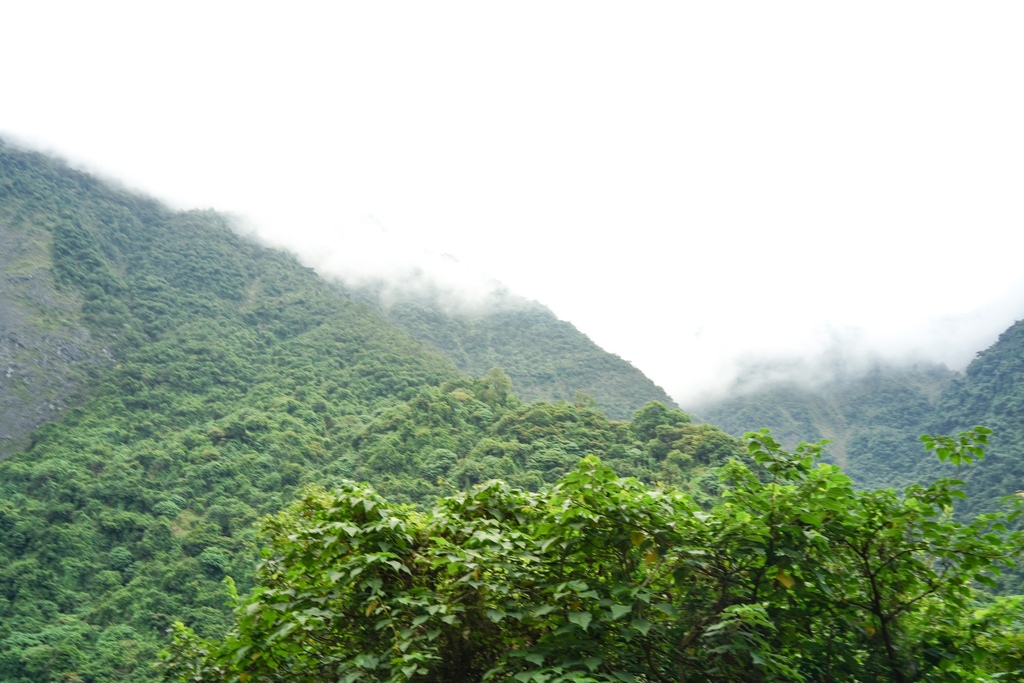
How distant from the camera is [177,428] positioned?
36.6m

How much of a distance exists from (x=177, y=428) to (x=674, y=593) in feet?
125

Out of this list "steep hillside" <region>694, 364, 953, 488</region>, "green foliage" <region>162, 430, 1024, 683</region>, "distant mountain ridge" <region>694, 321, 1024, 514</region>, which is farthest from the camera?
"steep hillside" <region>694, 364, 953, 488</region>

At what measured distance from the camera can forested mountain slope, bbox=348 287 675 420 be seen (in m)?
57.1

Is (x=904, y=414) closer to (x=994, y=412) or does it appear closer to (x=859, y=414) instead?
(x=859, y=414)

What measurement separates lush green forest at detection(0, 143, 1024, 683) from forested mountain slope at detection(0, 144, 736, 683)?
15 cm

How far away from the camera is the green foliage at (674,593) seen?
2861 mm

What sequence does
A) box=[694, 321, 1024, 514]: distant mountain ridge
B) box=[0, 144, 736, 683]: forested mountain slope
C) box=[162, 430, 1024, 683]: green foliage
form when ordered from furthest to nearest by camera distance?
1. box=[694, 321, 1024, 514]: distant mountain ridge
2. box=[0, 144, 736, 683]: forested mountain slope
3. box=[162, 430, 1024, 683]: green foliage

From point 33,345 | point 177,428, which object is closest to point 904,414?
point 177,428

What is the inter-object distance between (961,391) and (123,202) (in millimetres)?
68923

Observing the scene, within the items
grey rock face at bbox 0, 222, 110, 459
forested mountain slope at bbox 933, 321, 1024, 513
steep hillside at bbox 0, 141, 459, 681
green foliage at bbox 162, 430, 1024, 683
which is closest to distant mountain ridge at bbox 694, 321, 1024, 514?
forested mountain slope at bbox 933, 321, 1024, 513

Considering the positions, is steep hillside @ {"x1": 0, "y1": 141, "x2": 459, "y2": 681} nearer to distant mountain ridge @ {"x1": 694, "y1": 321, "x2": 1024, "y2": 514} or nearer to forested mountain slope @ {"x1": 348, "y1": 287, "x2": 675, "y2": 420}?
forested mountain slope @ {"x1": 348, "y1": 287, "x2": 675, "y2": 420}

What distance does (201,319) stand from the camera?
1929 inches

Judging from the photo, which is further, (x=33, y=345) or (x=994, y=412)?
(x=994, y=412)

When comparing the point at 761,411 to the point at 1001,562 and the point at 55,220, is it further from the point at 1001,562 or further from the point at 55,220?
the point at 1001,562
